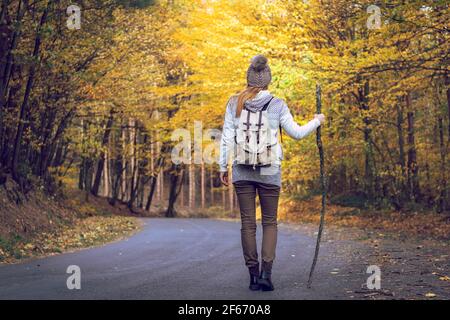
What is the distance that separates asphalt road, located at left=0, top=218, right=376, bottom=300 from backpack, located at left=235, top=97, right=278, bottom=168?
1.21 metres

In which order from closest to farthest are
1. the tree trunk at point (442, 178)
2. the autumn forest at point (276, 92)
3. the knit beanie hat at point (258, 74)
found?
→ the knit beanie hat at point (258, 74) → the autumn forest at point (276, 92) → the tree trunk at point (442, 178)

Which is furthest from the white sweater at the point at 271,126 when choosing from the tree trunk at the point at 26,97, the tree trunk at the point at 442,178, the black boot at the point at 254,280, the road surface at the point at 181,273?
the tree trunk at the point at 442,178

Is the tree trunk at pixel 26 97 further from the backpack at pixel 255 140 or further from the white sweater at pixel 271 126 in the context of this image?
the backpack at pixel 255 140

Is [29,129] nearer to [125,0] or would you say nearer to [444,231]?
[125,0]

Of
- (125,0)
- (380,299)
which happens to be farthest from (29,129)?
(380,299)

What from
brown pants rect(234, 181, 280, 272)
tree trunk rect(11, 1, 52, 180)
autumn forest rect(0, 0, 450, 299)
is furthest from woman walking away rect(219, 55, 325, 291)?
tree trunk rect(11, 1, 52, 180)

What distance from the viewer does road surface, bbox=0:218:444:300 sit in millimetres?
5711

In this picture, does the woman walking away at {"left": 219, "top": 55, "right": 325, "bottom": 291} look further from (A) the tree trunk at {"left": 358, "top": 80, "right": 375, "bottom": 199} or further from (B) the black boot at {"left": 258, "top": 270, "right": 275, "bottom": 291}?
(A) the tree trunk at {"left": 358, "top": 80, "right": 375, "bottom": 199}

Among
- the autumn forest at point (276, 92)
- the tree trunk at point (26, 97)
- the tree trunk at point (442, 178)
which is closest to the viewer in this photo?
the tree trunk at point (26, 97)

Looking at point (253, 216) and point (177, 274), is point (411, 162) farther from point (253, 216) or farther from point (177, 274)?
point (253, 216)

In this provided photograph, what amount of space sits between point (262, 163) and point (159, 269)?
8.81 ft

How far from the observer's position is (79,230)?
613 inches

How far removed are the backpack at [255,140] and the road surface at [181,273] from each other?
121 centimetres

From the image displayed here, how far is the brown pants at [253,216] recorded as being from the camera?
5.79 meters
